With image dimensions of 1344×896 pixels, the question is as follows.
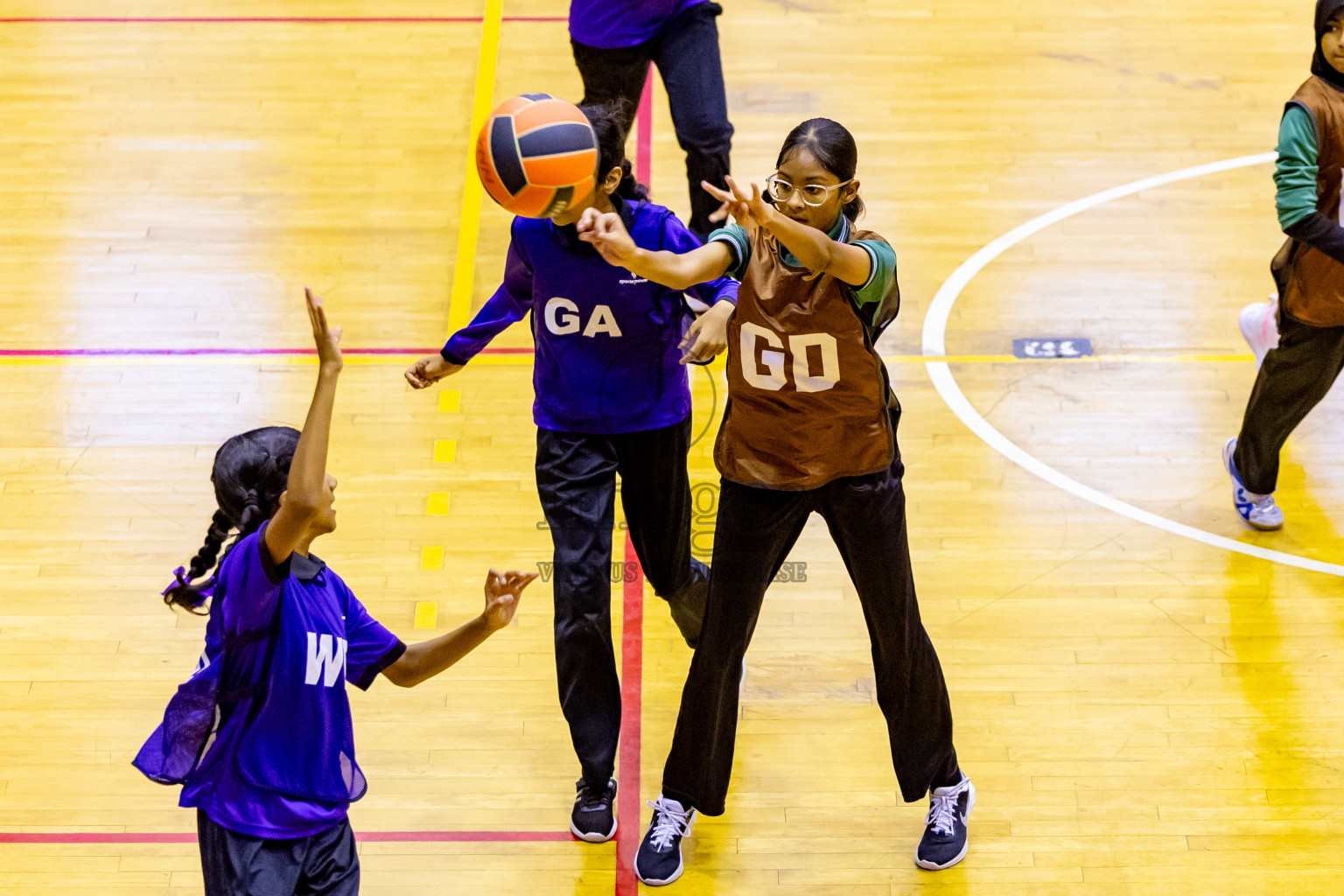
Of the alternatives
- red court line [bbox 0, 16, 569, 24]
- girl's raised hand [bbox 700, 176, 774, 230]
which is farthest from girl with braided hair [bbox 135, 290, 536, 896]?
red court line [bbox 0, 16, 569, 24]

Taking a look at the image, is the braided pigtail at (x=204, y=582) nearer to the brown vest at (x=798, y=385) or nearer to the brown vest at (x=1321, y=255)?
the brown vest at (x=798, y=385)

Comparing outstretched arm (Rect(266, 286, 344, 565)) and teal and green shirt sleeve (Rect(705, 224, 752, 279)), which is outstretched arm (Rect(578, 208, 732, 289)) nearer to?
teal and green shirt sleeve (Rect(705, 224, 752, 279))

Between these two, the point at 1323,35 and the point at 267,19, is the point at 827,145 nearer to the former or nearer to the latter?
the point at 1323,35

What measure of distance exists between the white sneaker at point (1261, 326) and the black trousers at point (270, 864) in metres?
3.96

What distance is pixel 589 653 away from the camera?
4133mm

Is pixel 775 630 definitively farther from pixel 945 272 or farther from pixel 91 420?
pixel 91 420

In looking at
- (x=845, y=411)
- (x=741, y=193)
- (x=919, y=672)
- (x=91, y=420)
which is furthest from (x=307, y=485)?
(x=91, y=420)

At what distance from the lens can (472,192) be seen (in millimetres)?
7070

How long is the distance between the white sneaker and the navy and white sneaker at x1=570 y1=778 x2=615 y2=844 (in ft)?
10.0

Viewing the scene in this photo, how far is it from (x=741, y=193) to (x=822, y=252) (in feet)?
0.79

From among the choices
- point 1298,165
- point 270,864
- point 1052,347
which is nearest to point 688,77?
point 1052,347

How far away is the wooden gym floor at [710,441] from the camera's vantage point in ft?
14.4

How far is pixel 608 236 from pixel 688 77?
3040 millimetres

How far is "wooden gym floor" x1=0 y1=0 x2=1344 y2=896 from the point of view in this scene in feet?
14.4
